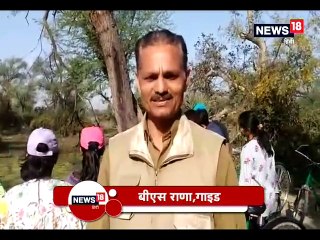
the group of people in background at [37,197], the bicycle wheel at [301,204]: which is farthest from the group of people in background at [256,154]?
the group of people in background at [37,197]

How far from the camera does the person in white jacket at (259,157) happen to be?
314cm

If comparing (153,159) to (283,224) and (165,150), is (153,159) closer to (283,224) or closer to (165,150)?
(165,150)

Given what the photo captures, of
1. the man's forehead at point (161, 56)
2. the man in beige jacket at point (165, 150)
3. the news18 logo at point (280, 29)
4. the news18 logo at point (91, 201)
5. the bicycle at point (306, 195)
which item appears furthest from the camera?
the bicycle at point (306, 195)

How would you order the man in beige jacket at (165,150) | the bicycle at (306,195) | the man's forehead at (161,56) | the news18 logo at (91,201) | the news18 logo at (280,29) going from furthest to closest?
the bicycle at (306,195) → the news18 logo at (280,29) → the news18 logo at (91,201) → the man's forehead at (161,56) → the man in beige jacket at (165,150)

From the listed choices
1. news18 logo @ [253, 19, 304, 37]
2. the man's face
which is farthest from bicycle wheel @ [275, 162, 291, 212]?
the man's face

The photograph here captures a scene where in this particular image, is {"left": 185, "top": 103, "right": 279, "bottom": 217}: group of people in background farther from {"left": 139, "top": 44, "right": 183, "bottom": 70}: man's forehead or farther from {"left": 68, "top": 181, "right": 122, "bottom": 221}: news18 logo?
{"left": 68, "top": 181, "right": 122, "bottom": 221}: news18 logo

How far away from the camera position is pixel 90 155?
2928 millimetres

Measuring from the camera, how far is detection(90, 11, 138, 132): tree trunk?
3121mm

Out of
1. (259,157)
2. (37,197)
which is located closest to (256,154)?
(259,157)

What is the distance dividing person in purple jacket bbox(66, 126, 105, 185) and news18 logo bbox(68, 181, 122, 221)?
0.11ft

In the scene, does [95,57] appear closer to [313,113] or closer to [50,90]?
[50,90]

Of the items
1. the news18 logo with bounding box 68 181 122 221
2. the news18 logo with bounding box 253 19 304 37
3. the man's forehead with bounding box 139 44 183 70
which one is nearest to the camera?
the man's forehead with bounding box 139 44 183 70

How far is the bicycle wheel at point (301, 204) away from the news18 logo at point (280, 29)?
0.86 m

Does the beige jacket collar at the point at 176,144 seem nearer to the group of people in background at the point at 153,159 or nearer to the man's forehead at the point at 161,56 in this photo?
the group of people in background at the point at 153,159
